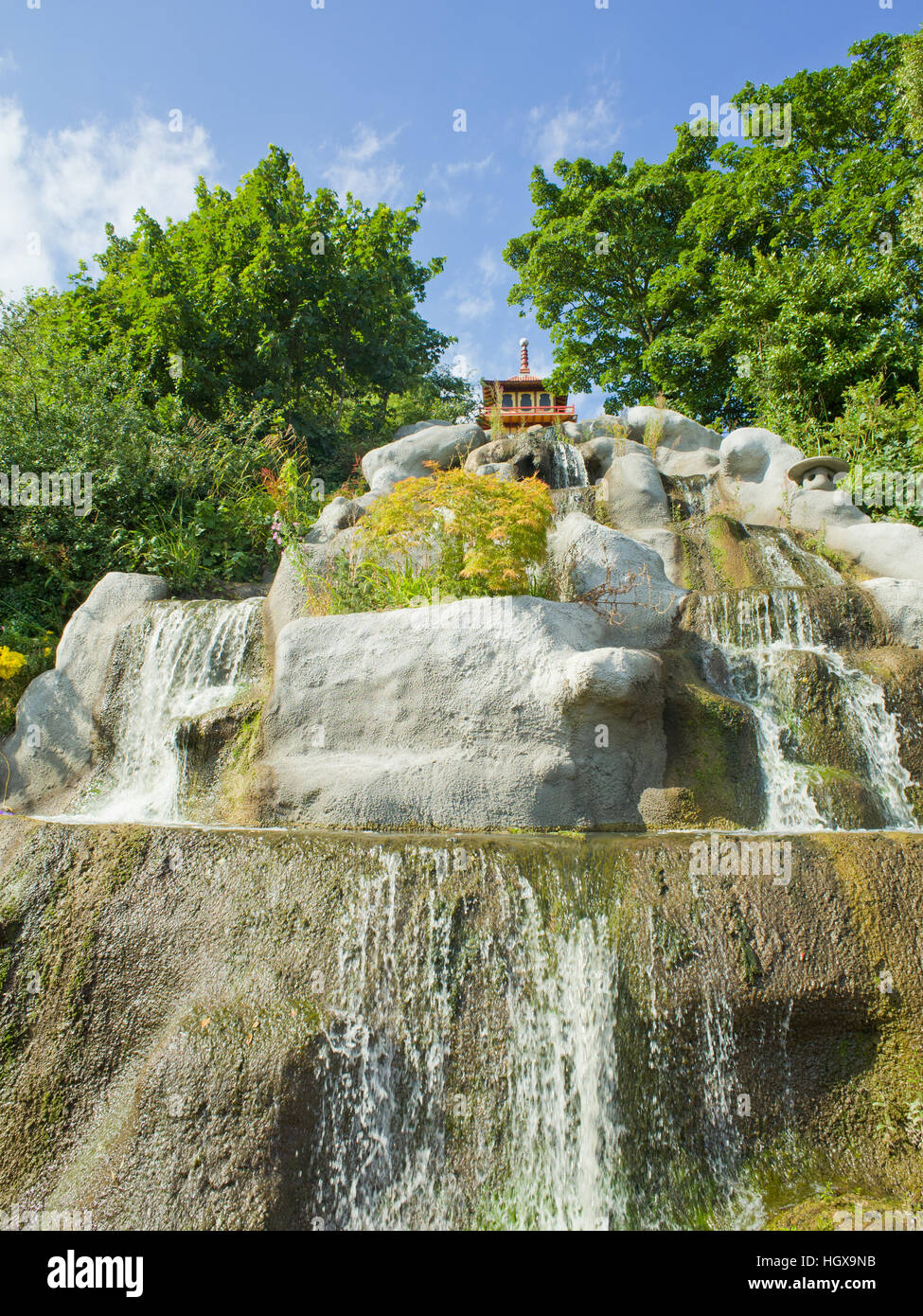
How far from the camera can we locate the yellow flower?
8.71m

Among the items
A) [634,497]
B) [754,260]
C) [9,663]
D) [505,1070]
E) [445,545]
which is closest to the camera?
[505,1070]

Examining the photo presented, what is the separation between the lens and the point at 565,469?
13023 mm

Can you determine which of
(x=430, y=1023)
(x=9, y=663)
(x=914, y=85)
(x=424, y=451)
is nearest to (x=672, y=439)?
(x=424, y=451)

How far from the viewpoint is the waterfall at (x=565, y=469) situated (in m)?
12.9

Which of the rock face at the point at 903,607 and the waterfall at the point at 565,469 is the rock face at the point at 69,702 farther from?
the rock face at the point at 903,607

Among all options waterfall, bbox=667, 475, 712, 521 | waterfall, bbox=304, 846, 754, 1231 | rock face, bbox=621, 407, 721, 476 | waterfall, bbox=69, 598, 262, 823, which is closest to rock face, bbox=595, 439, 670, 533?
waterfall, bbox=667, 475, 712, 521

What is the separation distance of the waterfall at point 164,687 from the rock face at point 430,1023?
321 cm

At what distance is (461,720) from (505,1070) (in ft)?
8.42

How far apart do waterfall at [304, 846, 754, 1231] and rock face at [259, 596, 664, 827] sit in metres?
1.55

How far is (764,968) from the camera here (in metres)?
3.74

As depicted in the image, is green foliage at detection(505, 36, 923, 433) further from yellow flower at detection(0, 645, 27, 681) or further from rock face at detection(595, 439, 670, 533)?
yellow flower at detection(0, 645, 27, 681)

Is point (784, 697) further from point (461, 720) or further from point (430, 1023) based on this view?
point (430, 1023)

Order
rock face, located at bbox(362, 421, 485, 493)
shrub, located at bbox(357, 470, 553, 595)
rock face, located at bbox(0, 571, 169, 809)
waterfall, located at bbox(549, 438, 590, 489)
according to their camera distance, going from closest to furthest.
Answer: shrub, located at bbox(357, 470, 553, 595) < rock face, located at bbox(0, 571, 169, 809) < waterfall, located at bbox(549, 438, 590, 489) < rock face, located at bbox(362, 421, 485, 493)
